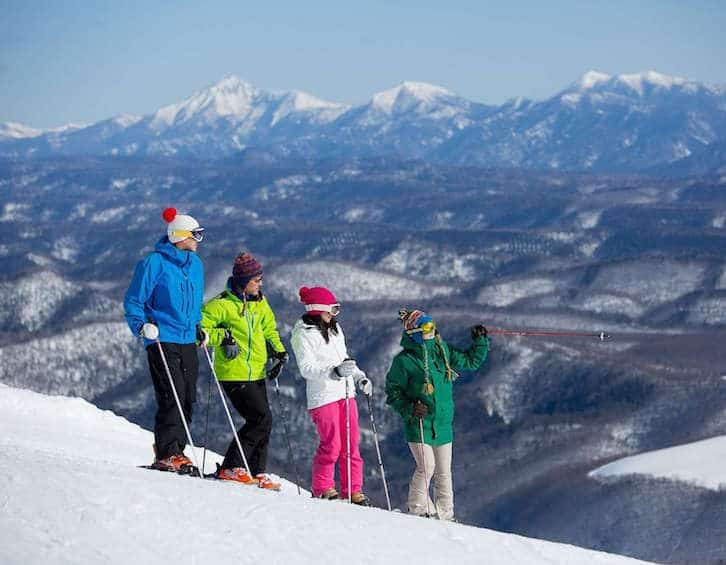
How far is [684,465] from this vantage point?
302 ft

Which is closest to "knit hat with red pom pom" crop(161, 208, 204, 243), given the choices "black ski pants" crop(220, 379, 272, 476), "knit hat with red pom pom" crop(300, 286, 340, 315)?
"knit hat with red pom pom" crop(300, 286, 340, 315)

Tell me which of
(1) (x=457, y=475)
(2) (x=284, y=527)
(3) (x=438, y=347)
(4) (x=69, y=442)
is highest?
(3) (x=438, y=347)

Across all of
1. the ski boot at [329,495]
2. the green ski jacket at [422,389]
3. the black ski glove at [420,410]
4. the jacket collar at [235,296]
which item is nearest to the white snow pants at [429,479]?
the green ski jacket at [422,389]

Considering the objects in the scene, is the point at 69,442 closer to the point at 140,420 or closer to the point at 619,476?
the point at 619,476

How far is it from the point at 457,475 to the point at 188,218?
429 ft

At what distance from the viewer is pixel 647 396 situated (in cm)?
14525

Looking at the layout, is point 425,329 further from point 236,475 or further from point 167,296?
point 167,296

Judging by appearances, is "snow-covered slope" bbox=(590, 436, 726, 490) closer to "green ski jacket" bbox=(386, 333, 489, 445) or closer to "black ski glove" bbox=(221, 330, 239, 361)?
"green ski jacket" bbox=(386, 333, 489, 445)

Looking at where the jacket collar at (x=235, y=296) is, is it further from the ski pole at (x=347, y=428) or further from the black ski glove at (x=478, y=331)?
the black ski glove at (x=478, y=331)

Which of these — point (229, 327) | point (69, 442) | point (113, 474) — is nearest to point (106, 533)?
point (113, 474)

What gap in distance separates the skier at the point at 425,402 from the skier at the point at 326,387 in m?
0.73

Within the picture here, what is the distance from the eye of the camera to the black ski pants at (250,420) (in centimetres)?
1275

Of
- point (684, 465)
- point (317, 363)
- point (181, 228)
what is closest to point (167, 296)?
point (181, 228)

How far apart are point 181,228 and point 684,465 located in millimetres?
87150
